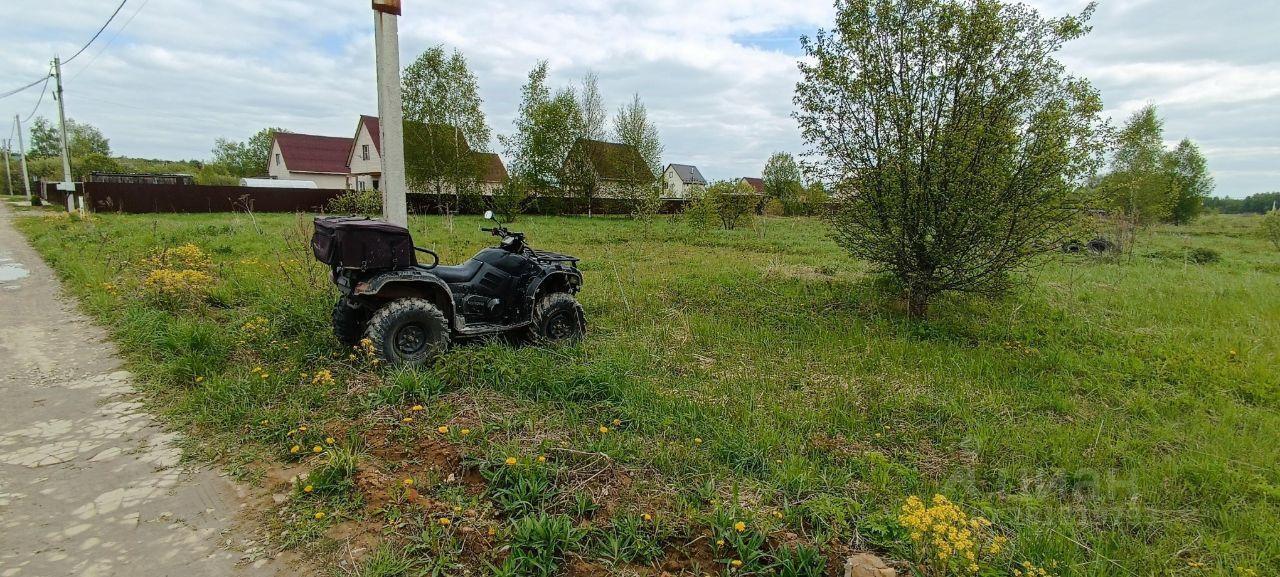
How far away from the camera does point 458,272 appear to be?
4.61 m

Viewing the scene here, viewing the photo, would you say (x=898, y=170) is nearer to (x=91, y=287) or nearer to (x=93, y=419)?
(x=93, y=419)

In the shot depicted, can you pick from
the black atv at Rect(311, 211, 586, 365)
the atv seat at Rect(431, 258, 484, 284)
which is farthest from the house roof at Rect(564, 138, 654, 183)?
the atv seat at Rect(431, 258, 484, 284)

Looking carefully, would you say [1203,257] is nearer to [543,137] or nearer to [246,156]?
[543,137]

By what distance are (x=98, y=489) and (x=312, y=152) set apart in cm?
4141

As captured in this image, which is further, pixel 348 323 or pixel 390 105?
pixel 390 105

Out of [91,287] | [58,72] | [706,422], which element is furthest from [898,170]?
[58,72]

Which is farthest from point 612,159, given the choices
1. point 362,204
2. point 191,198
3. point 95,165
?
point 95,165

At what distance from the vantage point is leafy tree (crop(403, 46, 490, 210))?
83.0 ft

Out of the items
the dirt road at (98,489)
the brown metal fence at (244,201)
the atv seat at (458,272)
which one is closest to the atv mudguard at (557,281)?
the atv seat at (458,272)

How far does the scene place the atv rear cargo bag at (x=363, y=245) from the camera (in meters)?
3.89

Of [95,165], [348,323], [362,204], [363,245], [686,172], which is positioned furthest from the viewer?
[686,172]

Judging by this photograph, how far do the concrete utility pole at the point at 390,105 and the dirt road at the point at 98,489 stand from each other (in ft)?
7.51

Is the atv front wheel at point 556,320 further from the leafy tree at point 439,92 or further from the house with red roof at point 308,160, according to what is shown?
the house with red roof at point 308,160

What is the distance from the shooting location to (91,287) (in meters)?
6.84
